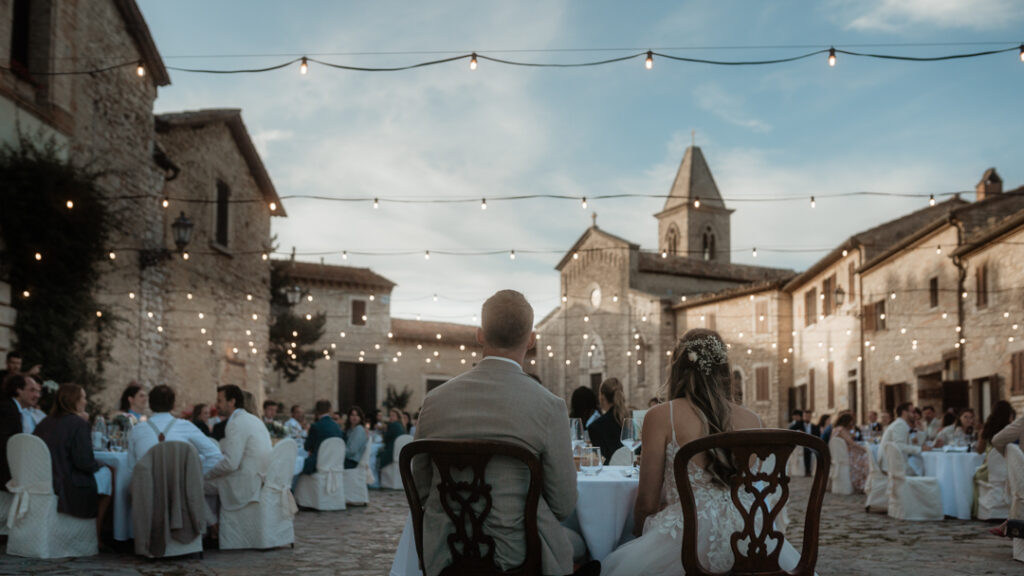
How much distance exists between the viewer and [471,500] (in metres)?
2.79

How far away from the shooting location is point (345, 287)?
34.6m

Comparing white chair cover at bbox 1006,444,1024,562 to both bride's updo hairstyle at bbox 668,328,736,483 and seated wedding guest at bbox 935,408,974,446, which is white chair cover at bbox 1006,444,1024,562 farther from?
bride's updo hairstyle at bbox 668,328,736,483

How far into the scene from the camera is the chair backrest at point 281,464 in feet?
23.2

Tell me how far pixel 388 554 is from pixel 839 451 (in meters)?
8.25

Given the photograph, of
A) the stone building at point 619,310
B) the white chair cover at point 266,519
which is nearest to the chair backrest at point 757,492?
the white chair cover at point 266,519

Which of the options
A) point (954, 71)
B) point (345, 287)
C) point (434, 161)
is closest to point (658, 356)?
point (345, 287)

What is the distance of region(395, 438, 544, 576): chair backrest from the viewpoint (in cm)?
274

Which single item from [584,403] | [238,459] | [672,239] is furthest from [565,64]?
[672,239]

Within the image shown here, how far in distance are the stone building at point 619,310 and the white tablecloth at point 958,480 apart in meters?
23.9

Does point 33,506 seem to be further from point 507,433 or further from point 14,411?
point 507,433

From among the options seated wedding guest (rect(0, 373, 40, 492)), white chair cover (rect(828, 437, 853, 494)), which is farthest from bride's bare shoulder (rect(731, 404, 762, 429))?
white chair cover (rect(828, 437, 853, 494))

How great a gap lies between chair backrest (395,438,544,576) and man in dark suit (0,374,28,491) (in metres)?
5.25

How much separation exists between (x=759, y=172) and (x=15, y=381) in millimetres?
18310

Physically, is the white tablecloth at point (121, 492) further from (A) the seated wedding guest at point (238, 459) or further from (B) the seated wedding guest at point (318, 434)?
(B) the seated wedding guest at point (318, 434)
